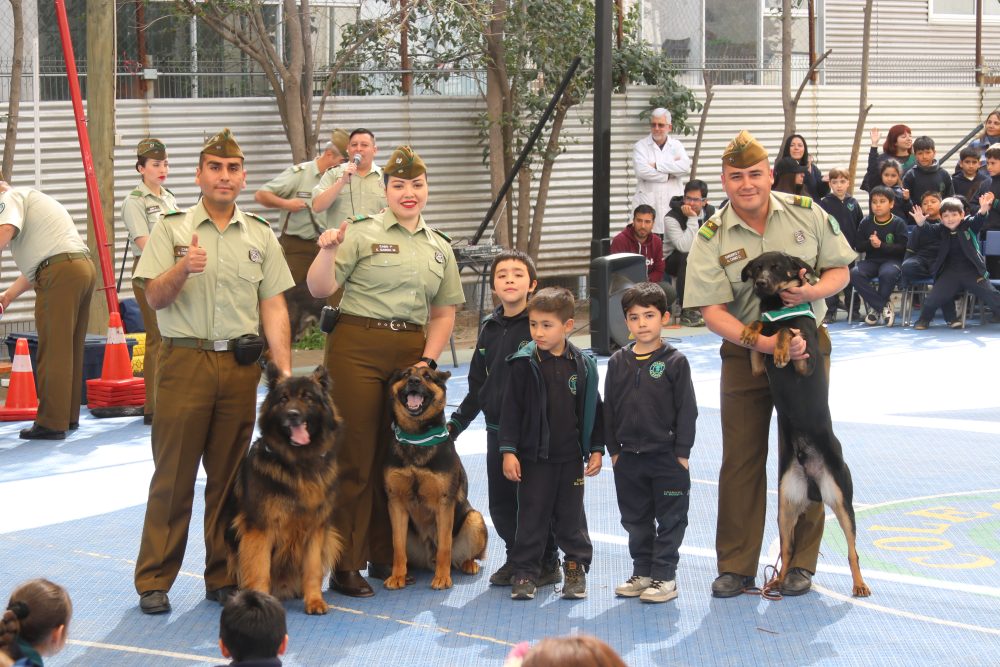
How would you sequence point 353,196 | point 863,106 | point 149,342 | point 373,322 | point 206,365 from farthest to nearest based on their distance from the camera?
point 863,106
point 353,196
point 149,342
point 373,322
point 206,365

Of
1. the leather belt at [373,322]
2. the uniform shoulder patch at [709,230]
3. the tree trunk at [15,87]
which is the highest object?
the tree trunk at [15,87]

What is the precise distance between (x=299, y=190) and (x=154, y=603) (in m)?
5.58

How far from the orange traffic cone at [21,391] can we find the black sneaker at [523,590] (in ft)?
19.1

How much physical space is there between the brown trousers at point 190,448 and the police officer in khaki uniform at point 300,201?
4.86 m

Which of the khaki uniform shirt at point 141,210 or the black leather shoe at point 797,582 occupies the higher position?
the khaki uniform shirt at point 141,210

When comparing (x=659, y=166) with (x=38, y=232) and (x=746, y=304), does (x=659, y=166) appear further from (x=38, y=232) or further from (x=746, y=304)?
(x=746, y=304)

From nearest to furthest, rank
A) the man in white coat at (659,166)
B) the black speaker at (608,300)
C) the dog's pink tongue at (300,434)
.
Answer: the dog's pink tongue at (300,434) → the black speaker at (608,300) → the man in white coat at (659,166)

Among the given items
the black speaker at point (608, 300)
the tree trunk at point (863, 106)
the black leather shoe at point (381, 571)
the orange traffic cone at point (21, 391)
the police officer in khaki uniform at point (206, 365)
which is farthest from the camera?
the tree trunk at point (863, 106)

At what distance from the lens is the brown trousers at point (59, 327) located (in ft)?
32.0

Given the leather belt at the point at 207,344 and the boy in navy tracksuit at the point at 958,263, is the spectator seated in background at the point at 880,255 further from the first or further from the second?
the leather belt at the point at 207,344

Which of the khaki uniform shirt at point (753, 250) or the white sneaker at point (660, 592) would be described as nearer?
the white sneaker at point (660, 592)

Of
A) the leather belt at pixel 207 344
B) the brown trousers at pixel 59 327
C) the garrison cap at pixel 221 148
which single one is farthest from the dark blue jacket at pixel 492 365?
the brown trousers at pixel 59 327

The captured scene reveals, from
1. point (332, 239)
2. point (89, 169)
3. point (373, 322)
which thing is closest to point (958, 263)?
point (89, 169)

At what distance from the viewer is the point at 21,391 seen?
10664mm
